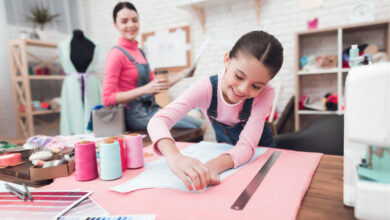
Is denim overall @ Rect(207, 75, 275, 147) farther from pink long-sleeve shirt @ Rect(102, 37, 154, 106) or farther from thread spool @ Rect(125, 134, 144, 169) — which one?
pink long-sleeve shirt @ Rect(102, 37, 154, 106)

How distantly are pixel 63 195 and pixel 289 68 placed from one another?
2.48 meters

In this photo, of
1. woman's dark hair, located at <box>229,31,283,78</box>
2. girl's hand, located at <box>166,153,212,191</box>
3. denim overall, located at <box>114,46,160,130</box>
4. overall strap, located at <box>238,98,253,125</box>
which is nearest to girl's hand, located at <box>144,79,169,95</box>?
denim overall, located at <box>114,46,160,130</box>

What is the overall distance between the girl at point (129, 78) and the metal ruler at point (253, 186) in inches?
34.6

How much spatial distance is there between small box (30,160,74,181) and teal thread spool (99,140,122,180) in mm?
125

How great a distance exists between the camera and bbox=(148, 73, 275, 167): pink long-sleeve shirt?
0.78 metres

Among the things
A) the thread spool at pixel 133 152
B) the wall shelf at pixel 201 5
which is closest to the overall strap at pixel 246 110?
the thread spool at pixel 133 152

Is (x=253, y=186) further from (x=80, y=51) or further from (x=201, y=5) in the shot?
(x=201, y=5)

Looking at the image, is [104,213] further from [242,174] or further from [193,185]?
[242,174]

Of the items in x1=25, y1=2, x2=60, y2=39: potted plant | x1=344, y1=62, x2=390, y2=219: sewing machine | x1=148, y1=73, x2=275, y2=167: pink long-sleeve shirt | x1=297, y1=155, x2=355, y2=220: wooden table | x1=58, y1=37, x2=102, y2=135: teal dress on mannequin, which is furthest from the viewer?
x1=25, y1=2, x2=60, y2=39: potted plant

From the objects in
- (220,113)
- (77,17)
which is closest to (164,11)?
(77,17)

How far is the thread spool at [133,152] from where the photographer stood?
0.76m

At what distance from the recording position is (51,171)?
698mm

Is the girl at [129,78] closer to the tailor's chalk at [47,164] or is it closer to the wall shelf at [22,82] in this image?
the tailor's chalk at [47,164]

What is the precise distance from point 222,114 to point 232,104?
74mm
